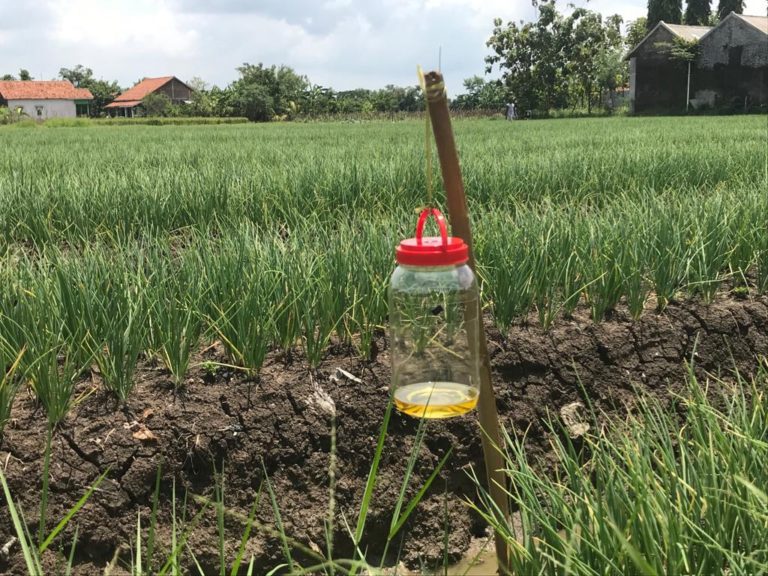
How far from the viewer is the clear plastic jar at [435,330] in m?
0.94

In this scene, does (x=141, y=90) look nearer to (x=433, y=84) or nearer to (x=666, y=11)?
(x=666, y=11)

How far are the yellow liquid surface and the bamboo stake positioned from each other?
0.04 meters

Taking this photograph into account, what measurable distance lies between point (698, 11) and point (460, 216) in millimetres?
52053

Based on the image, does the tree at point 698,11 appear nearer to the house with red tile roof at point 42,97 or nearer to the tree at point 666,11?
the tree at point 666,11

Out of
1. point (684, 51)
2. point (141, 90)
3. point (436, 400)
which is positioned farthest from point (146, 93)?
point (436, 400)

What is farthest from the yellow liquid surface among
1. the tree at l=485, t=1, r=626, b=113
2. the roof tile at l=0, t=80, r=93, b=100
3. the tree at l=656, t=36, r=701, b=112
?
the roof tile at l=0, t=80, r=93, b=100

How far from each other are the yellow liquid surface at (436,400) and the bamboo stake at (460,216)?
0.13 feet

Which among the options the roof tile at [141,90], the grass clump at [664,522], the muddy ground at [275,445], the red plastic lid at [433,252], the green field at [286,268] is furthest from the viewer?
the roof tile at [141,90]

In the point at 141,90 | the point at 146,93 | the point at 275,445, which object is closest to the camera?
the point at 275,445

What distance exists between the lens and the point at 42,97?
59.1 m

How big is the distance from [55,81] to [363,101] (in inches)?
1134

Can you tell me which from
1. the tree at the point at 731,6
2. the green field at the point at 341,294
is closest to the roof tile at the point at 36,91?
the tree at the point at 731,6

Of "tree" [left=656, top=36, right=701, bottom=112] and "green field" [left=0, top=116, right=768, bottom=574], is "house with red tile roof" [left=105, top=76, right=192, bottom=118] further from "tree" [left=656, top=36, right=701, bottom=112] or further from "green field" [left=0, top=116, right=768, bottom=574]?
"green field" [left=0, top=116, right=768, bottom=574]

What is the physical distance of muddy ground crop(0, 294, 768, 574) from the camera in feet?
5.63
